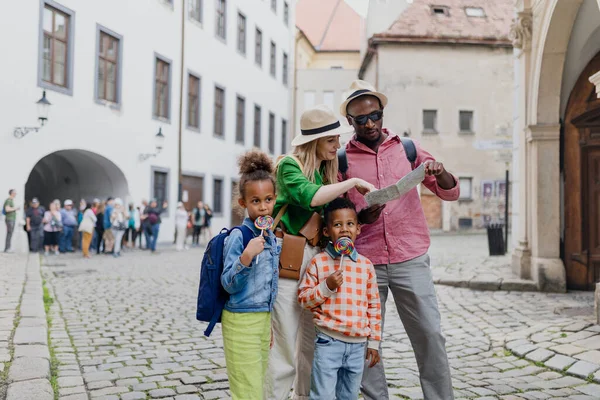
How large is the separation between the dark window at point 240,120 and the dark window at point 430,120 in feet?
27.1

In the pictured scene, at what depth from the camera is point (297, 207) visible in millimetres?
3402

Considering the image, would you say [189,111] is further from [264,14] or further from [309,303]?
[309,303]

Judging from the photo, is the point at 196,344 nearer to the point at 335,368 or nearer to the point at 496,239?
the point at 335,368

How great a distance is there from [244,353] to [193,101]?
22060 millimetres

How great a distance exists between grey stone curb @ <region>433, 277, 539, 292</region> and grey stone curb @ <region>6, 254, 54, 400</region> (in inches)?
233

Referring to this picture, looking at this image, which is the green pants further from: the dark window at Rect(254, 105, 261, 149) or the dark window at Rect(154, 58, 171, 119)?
the dark window at Rect(254, 105, 261, 149)

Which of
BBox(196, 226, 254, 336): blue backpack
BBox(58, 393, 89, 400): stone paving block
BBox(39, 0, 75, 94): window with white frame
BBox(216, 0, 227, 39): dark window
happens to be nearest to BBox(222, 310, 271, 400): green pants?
BBox(196, 226, 254, 336): blue backpack

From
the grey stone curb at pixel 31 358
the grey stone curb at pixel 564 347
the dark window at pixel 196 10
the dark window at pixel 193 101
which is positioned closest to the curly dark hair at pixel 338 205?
the grey stone curb at pixel 31 358

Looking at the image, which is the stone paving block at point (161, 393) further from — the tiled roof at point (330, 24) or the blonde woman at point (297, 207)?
the tiled roof at point (330, 24)

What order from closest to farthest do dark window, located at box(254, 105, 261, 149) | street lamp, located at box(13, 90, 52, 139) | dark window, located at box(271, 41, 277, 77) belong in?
street lamp, located at box(13, 90, 52, 139) < dark window, located at box(254, 105, 261, 149) < dark window, located at box(271, 41, 277, 77)

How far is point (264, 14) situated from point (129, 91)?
13357 millimetres

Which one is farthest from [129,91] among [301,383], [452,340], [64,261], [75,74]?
[301,383]

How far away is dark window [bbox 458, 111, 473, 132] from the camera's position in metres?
29.7

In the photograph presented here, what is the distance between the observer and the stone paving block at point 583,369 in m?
4.80
